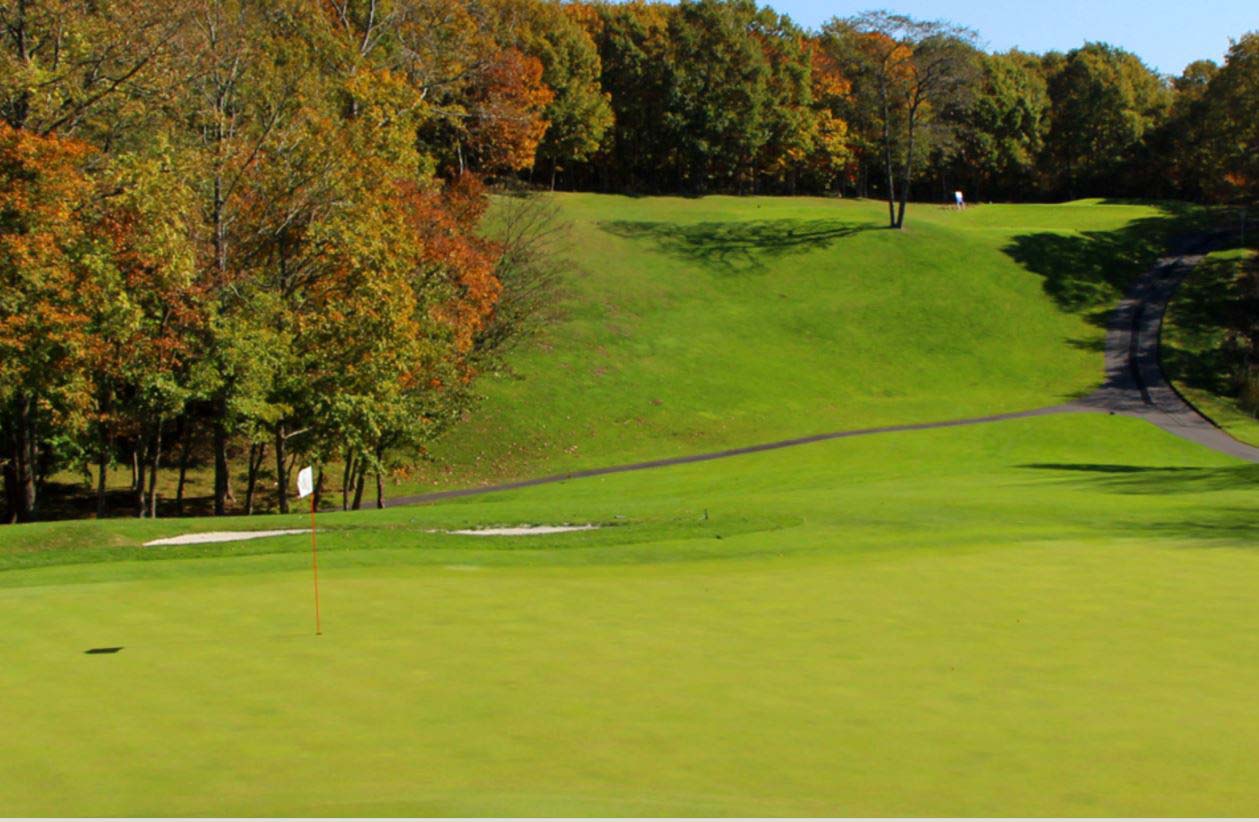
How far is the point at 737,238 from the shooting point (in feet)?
297

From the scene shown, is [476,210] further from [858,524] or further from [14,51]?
[858,524]

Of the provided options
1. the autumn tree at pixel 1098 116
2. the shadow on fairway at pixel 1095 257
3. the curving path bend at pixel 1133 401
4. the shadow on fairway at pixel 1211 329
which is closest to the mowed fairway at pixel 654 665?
the curving path bend at pixel 1133 401

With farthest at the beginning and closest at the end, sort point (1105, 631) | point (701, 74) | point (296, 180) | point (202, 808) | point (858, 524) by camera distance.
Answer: point (701, 74)
point (296, 180)
point (858, 524)
point (1105, 631)
point (202, 808)

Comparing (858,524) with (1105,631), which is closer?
(1105,631)

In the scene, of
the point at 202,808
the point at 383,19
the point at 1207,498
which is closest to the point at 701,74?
the point at 383,19

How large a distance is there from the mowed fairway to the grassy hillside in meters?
33.6

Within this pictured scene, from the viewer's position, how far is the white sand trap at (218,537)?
21078mm

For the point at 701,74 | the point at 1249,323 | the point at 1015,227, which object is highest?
the point at 701,74

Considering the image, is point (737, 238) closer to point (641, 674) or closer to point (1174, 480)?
point (1174, 480)

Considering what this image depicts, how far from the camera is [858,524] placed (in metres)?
22.9

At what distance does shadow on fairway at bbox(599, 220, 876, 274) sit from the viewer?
3398 inches

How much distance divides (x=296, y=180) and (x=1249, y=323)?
6380 cm

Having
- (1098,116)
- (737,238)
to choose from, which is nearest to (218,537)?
(737,238)

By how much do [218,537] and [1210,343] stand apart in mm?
68540
